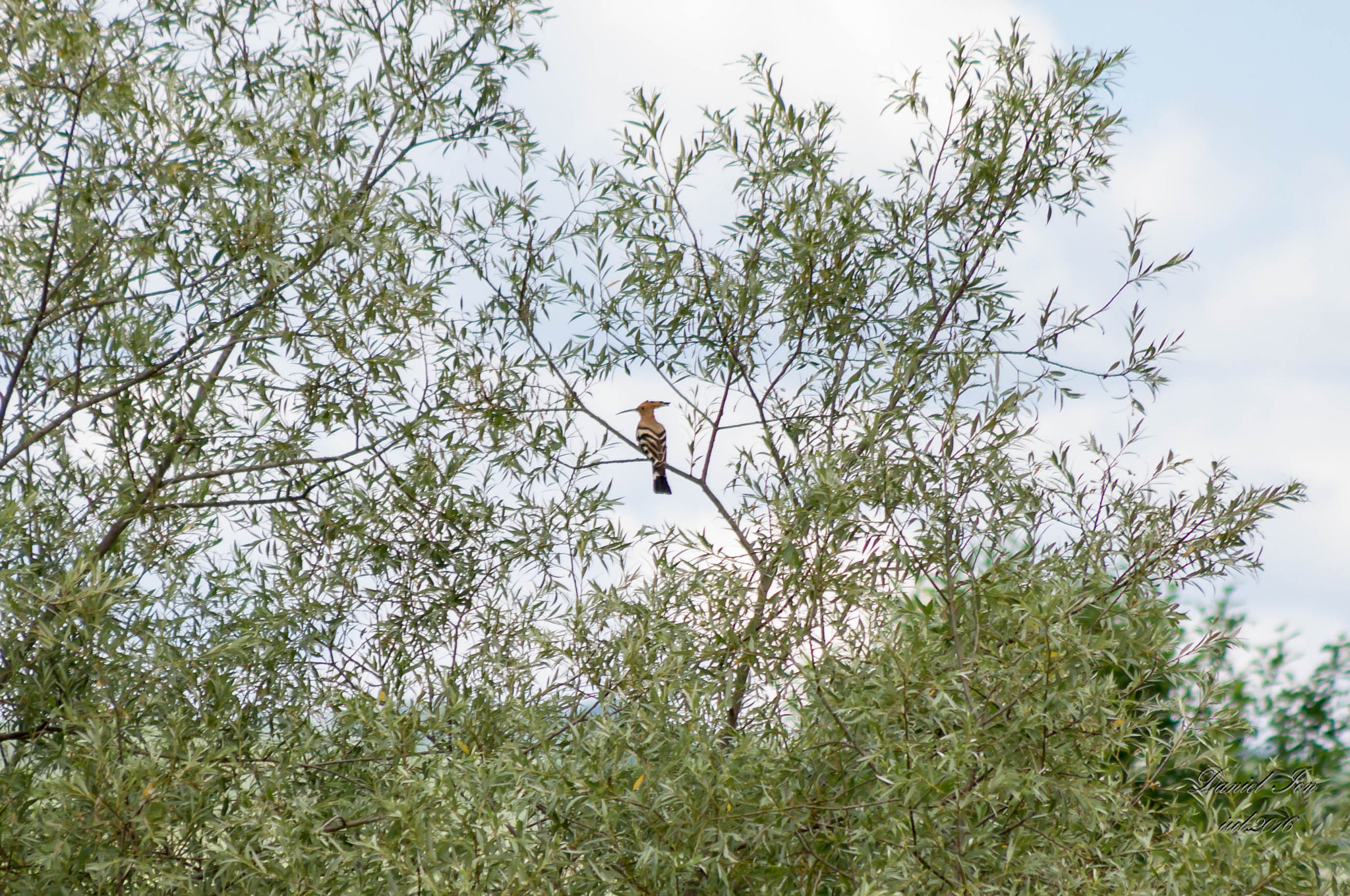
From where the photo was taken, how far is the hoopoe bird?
19.9 ft

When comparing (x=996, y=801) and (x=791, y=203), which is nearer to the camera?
(x=996, y=801)

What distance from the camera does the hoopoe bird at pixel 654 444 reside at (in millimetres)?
6070

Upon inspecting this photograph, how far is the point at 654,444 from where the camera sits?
6129 mm

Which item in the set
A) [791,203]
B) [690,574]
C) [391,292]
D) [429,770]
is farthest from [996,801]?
[391,292]

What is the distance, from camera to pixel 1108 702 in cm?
380

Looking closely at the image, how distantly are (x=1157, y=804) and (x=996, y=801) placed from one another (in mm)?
4170

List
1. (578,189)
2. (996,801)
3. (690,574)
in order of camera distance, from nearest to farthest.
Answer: (996,801), (690,574), (578,189)

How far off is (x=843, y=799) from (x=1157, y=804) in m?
4.25

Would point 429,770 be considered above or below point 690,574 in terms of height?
below

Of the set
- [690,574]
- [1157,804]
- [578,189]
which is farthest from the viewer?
[1157,804]

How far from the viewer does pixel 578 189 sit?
5934mm

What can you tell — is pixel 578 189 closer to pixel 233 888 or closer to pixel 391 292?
pixel 391 292

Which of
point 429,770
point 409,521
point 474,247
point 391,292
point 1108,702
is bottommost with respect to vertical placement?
point 429,770

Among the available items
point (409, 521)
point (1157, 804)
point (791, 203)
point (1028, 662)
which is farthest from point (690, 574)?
point (1157, 804)
